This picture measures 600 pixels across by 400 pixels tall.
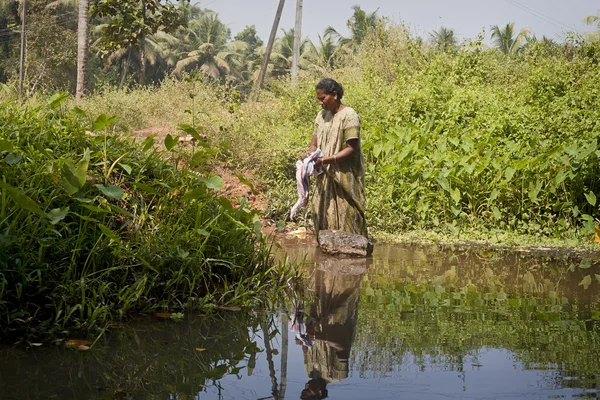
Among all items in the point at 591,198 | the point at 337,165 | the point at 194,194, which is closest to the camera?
the point at 194,194

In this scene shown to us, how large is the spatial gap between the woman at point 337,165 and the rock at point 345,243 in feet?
0.44

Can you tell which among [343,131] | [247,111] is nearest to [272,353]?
[343,131]

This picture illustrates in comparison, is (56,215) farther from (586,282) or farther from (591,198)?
(591,198)

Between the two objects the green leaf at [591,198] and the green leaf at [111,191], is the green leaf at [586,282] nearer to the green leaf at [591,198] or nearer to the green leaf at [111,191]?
the green leaf at [591,198]

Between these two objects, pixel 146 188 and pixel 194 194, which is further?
pixel 194 194

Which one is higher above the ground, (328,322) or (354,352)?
(328,322)

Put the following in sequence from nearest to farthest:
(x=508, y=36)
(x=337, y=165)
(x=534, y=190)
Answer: (x=337, y=165), (x=534, y=190), (x=508, y=36)

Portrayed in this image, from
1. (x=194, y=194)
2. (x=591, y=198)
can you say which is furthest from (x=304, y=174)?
(x=591, y=198)

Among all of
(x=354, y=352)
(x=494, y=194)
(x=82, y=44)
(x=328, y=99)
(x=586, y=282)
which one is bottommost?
(x=354, y=352)

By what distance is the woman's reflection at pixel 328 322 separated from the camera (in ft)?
12.1

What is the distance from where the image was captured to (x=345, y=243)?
7707 millimetres

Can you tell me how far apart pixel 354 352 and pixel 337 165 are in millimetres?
3754

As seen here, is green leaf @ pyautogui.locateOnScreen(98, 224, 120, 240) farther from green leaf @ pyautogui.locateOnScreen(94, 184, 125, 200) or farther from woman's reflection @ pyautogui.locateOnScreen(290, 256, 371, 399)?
woman's reflection @ pyautogui.locateOnScreen(290, 256, 371, 399)

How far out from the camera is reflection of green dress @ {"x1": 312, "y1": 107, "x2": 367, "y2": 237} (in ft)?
24.2
